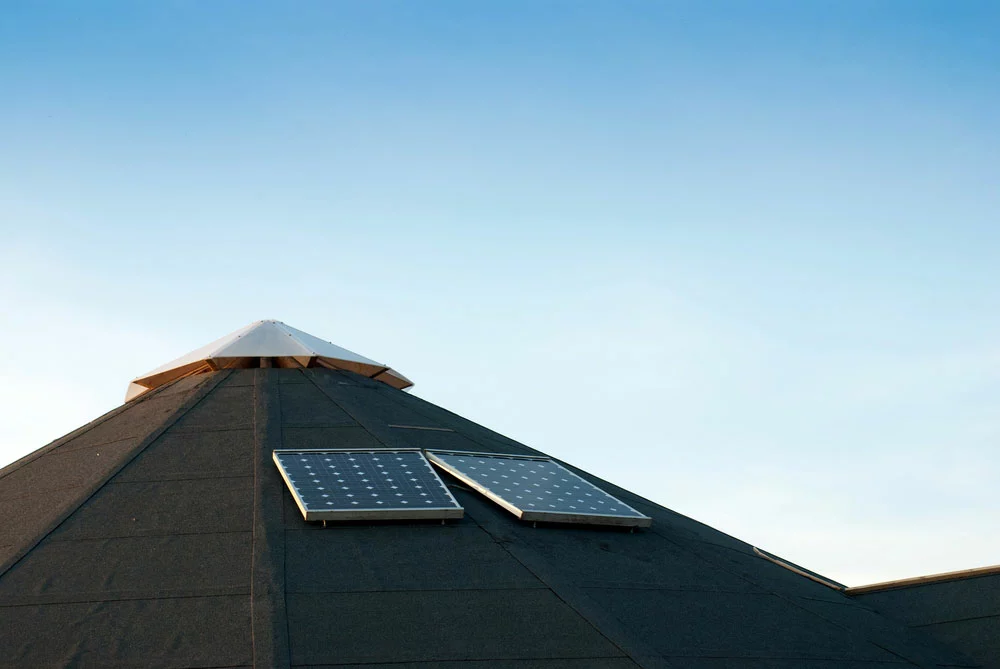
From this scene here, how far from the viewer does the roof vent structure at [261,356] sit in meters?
21.3

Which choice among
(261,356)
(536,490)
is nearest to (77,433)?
(261,356)

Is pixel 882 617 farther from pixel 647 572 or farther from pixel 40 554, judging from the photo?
pixel 40 554

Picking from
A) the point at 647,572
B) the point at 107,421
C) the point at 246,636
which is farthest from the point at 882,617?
the point at 107,421

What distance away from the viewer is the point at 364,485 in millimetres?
14906

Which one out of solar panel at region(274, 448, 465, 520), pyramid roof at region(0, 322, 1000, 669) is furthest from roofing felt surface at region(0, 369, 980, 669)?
solar panel at region(274, 448, 465, 520)

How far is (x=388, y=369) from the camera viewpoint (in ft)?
76.0

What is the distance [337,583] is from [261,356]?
32.6ft

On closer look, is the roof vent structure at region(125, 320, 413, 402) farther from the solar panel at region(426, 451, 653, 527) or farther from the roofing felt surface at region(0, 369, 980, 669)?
the solar panel at region(426, 451, 653, 527)

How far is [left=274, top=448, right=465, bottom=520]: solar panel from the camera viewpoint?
14.0 meters

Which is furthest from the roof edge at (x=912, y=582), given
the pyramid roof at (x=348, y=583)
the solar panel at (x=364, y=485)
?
the solar panel at (x=364, y=485)

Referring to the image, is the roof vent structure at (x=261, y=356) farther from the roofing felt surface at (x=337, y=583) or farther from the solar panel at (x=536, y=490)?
the solar panel at (x=536, y=490)

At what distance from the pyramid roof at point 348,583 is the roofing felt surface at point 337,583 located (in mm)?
32

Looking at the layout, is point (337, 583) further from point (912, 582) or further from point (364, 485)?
point (912, 582)

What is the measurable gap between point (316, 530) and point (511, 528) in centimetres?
279
